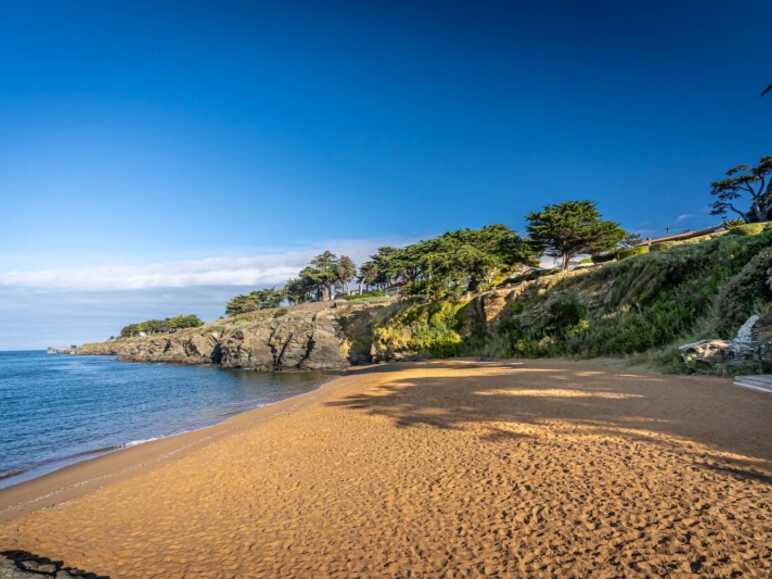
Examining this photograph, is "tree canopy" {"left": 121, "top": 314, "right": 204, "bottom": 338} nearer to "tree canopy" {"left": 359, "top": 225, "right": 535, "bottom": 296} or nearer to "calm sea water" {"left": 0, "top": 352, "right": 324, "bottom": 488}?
"tree canopy" {"left": 359, "top": 225, "right": 535, "bottom": 296}

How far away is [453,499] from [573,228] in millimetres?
39230

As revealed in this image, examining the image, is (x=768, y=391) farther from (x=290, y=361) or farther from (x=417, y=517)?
(x=290, y=361)

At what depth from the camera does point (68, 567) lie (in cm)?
400

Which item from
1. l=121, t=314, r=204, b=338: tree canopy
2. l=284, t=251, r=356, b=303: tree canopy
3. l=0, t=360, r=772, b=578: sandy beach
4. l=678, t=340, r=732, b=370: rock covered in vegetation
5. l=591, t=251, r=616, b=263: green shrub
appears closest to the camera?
l=0, t=360, r=772, b=578: sandy beach

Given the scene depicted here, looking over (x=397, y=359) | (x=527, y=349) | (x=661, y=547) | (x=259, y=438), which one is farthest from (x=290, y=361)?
(x=661, y=547)

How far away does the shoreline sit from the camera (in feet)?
23.4

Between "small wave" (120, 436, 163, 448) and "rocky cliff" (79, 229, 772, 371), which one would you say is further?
"rocky cliff" (79, 229, 772, 371)

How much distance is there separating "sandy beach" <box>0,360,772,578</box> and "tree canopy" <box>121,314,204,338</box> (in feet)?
443

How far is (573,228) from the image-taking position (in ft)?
126

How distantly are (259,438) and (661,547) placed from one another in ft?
25.3

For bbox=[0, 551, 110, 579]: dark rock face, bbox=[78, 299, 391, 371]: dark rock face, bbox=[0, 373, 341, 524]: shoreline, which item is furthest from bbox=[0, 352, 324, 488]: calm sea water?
bbox=[78, 299, 391, 371]: dark rock face

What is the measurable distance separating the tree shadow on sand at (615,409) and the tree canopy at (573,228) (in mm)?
28729

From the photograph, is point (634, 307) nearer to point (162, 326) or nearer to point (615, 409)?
point (615, 409)

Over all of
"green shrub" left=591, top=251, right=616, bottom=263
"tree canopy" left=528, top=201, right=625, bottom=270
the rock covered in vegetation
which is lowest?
the rock covered in vegetation
